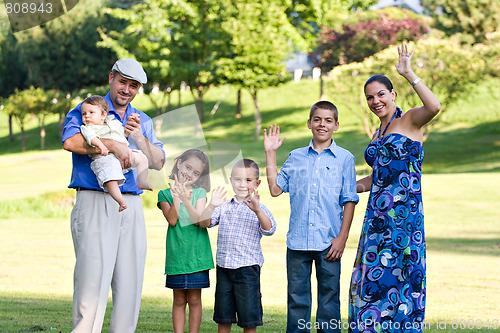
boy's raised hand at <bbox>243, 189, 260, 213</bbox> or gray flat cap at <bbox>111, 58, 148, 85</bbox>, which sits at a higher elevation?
gray flat cap at <bbox>111, 58, 148, 85</bbox>

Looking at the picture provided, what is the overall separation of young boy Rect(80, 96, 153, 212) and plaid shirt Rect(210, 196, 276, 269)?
0.88 m

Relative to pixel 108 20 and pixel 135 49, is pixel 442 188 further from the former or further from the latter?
pixel 108 20

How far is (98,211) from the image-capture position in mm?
4754

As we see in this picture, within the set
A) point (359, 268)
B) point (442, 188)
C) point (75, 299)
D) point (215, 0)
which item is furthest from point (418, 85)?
point (215, 0)

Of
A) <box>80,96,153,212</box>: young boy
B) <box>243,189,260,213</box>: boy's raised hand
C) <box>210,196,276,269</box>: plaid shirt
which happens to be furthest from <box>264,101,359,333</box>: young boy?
<box>80,96,153,212</box>: young boy

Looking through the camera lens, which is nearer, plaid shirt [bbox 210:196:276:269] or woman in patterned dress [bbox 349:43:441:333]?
woman in patterned dress [bbox 349:43:441:333]

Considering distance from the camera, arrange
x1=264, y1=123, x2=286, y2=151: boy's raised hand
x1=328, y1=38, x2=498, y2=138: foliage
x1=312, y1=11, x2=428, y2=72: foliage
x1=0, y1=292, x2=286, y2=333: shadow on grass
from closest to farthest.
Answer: x1=264, y1=123, x2=286, y2=151: boy's raised hand
x1=0, y1=292, x2=286, y2=333: shadow on grass
x1=328, y1=38, x2=498, y2=138: foliage
x1=312, y1=11, x2=428, y2=72: foliage

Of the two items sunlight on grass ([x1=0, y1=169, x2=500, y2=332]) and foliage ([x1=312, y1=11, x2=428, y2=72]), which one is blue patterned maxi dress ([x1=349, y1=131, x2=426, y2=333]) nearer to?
sunlight on grass ([x1=0, y1=169, x2=500, y2=332])

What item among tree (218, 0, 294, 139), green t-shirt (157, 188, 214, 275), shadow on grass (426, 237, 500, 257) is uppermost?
tree (218, 0, 294, 139)

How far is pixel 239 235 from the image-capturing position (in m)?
5.16

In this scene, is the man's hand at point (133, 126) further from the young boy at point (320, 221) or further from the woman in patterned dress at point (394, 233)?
the woman in patterned dress at point (394, 233)

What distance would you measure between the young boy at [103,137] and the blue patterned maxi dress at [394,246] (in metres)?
1.58

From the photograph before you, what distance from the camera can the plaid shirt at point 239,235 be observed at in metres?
5.11

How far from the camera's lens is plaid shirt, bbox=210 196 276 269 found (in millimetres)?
5109
